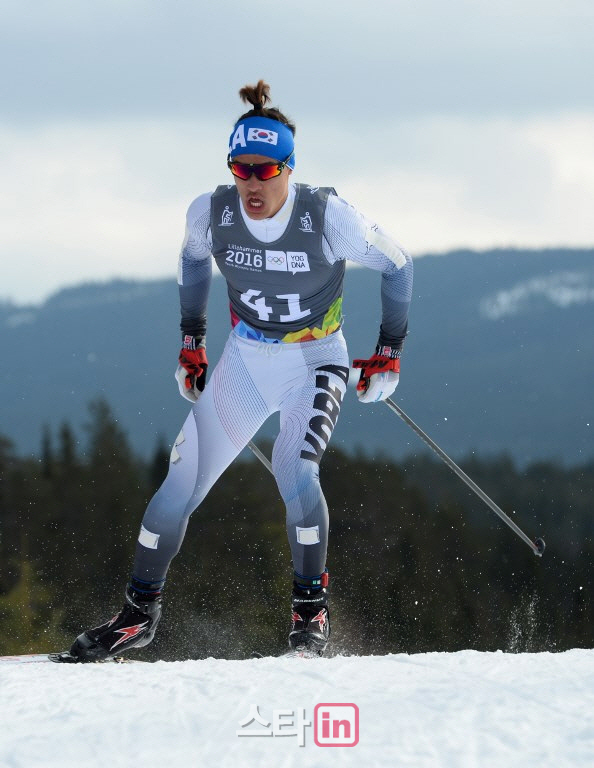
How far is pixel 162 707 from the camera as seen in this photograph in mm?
3172

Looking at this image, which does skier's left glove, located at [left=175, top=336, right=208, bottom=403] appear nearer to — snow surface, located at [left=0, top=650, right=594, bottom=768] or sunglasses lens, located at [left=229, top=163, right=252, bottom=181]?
sunglasses lens, located at [left=229, top=163, right=252, bottom=181]

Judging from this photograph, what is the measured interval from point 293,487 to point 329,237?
1.14 meters

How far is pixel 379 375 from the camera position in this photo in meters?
5.24

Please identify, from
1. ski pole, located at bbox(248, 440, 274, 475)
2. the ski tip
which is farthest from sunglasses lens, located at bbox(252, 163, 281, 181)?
the ski tip

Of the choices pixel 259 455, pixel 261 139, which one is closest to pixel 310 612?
pixel 259 455

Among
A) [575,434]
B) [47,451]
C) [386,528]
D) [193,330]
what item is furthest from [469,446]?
[193,330]

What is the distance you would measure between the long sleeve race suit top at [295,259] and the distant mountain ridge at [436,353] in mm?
117226

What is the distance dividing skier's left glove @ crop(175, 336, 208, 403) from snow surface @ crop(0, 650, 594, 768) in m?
1.91

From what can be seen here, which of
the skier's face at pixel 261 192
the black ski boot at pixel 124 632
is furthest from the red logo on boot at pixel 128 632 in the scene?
the skier's face at pixel 261 192

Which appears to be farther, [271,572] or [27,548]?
[27,548]

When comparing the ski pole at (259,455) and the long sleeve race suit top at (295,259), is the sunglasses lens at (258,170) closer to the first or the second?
the long sleeve race suit top at (295,259)

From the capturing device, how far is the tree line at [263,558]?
53312mm

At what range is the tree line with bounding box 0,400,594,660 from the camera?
53312 millimetres

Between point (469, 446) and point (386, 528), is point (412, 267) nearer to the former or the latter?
point (386, 528)
